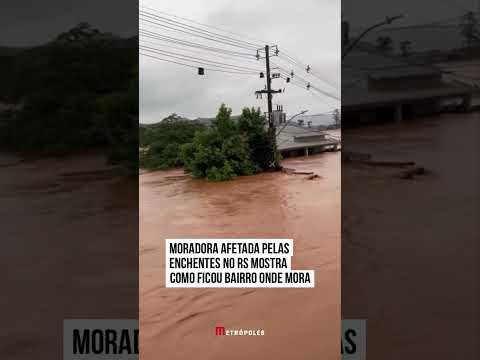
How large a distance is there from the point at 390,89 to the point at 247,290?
140cm

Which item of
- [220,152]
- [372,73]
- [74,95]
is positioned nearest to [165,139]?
[220,152]

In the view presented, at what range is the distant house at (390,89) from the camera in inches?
89.0

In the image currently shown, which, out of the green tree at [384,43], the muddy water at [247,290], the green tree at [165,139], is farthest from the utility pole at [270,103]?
the green tree at [384,43]

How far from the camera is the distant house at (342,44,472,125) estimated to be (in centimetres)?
→ 226

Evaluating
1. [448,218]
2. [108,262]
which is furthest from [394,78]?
[108,262]

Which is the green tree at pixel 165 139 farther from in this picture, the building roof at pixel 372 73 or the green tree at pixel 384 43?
the green tree at pixel 384 43

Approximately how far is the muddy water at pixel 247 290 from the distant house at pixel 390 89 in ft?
1.03

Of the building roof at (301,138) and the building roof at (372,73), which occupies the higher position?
the building roof at (372,73)

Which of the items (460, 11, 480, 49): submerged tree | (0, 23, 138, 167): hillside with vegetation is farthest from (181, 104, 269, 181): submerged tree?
(460, 11, 480, 49): submerged tree

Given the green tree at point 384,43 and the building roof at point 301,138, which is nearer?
the green tree at point 384,43

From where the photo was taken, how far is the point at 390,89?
2.32 metres

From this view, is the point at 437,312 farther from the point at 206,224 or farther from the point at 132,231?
the point at 132,231

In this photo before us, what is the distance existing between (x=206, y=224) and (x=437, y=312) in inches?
53.2

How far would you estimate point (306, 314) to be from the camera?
2240 mm
